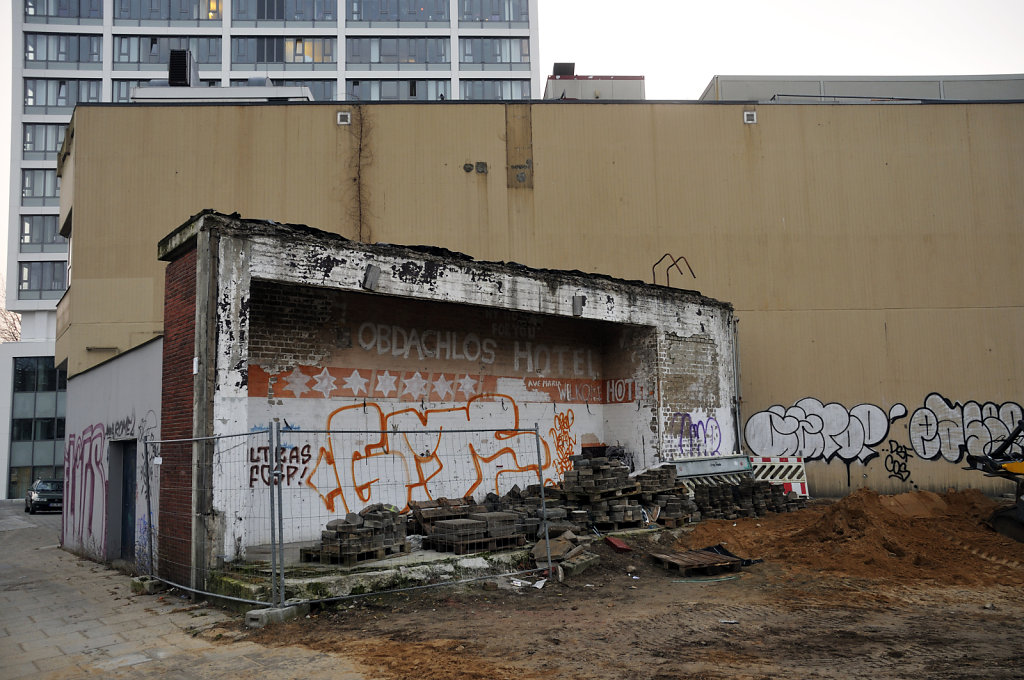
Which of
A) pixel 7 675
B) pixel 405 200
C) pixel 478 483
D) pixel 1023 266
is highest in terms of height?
pixel 405 200

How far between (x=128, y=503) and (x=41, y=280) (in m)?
46.8

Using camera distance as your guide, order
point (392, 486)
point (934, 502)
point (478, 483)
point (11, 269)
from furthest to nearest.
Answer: point (11, 269)
point (934, 502)
point (478, 483)
point (392, 486)

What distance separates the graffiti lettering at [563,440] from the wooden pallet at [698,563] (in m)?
4.67

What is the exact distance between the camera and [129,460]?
1335 cm

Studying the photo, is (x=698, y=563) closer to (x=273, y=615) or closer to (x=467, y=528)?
(x=467, y=528)

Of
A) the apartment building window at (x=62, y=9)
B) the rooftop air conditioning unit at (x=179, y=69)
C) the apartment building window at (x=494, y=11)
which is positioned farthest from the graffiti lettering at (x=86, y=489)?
the apartment building window at (x=62, y=9)

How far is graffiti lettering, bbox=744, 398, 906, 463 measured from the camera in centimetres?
2116

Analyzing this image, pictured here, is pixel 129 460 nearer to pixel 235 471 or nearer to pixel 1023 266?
pixel 235 471

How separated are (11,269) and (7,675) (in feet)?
180

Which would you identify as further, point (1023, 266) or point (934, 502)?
point (1023, 266)

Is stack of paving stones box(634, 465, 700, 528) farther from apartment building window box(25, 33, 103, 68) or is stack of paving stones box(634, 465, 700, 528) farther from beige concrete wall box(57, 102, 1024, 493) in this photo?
apartment building window box(25, 33, 103, 68)

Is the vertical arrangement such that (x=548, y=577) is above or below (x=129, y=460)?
below

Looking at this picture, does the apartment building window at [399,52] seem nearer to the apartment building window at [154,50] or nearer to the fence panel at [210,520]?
the apartment building window at [154,50]

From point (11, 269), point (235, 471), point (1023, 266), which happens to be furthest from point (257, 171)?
point (11, 269)
